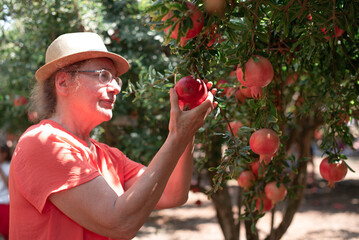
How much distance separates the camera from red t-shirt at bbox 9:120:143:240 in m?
1.38

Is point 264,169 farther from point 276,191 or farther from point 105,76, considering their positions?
point 105,76

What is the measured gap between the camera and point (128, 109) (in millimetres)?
3756

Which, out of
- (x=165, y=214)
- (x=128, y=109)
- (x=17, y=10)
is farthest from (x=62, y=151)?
(x=165, y=214)

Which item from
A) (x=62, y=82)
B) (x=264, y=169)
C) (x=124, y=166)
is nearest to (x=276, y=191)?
(x=264, y=169)

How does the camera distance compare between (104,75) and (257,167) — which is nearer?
(104,75)

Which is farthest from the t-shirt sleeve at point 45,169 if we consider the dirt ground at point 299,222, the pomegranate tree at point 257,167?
the dirt ground at point 299,222

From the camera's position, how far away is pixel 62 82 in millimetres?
1732

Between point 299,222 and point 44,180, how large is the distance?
6.22 meters

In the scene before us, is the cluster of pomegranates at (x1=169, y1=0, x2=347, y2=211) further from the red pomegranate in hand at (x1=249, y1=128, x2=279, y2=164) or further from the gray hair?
the gray hair

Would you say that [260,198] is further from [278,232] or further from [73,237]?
[73,237]

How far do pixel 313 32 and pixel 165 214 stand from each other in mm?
6733

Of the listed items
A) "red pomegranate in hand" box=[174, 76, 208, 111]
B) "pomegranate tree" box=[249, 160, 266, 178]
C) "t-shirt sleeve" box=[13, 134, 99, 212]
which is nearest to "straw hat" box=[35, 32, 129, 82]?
"t-shirt sleeve" box=[13, 134, 99, 212]

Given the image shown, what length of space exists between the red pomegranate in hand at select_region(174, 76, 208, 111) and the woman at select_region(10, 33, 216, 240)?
0.03 metres

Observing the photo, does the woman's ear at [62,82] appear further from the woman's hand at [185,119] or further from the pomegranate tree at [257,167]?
the pomegranate tree at [257,167]
